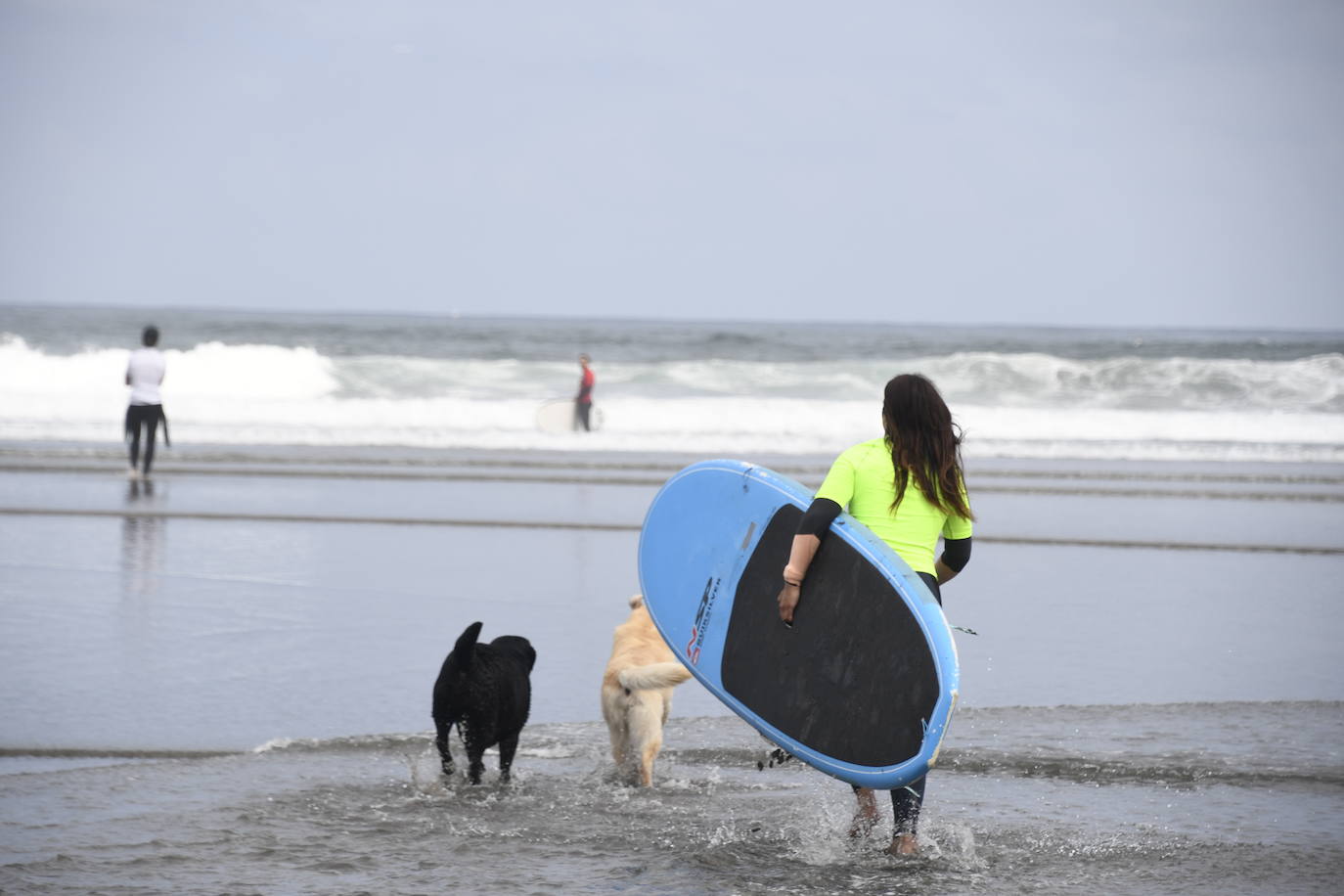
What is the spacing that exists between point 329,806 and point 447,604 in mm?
3805

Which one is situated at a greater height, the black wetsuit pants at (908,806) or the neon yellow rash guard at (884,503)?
the neon yellow rash guard at (884,503)

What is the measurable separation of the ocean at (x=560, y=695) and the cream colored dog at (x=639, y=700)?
16 cm

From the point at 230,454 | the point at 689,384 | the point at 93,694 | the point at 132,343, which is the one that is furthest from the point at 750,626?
the point at 132,343

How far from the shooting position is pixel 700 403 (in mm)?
35000

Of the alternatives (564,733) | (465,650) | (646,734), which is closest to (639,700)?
(646,734)

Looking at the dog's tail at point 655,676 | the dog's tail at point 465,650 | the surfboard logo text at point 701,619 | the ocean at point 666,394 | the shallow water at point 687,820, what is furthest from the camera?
the ocean at point 666,394

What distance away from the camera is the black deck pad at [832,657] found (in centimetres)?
437

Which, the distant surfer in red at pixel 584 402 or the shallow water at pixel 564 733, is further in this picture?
the distant surfer in red at pixel 584 402

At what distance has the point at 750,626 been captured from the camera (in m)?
4.89

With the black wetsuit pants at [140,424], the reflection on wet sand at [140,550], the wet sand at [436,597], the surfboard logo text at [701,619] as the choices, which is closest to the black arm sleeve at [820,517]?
the surfboard logo text at [701,619]

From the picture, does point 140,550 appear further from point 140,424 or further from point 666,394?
point 666,394

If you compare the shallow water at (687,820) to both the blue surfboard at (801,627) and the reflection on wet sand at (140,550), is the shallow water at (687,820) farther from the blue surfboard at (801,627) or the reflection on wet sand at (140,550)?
the reflection on wet sand at (140,550)

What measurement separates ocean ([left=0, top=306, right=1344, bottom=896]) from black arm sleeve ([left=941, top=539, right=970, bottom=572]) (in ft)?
2.98

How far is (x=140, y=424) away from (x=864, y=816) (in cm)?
1252
